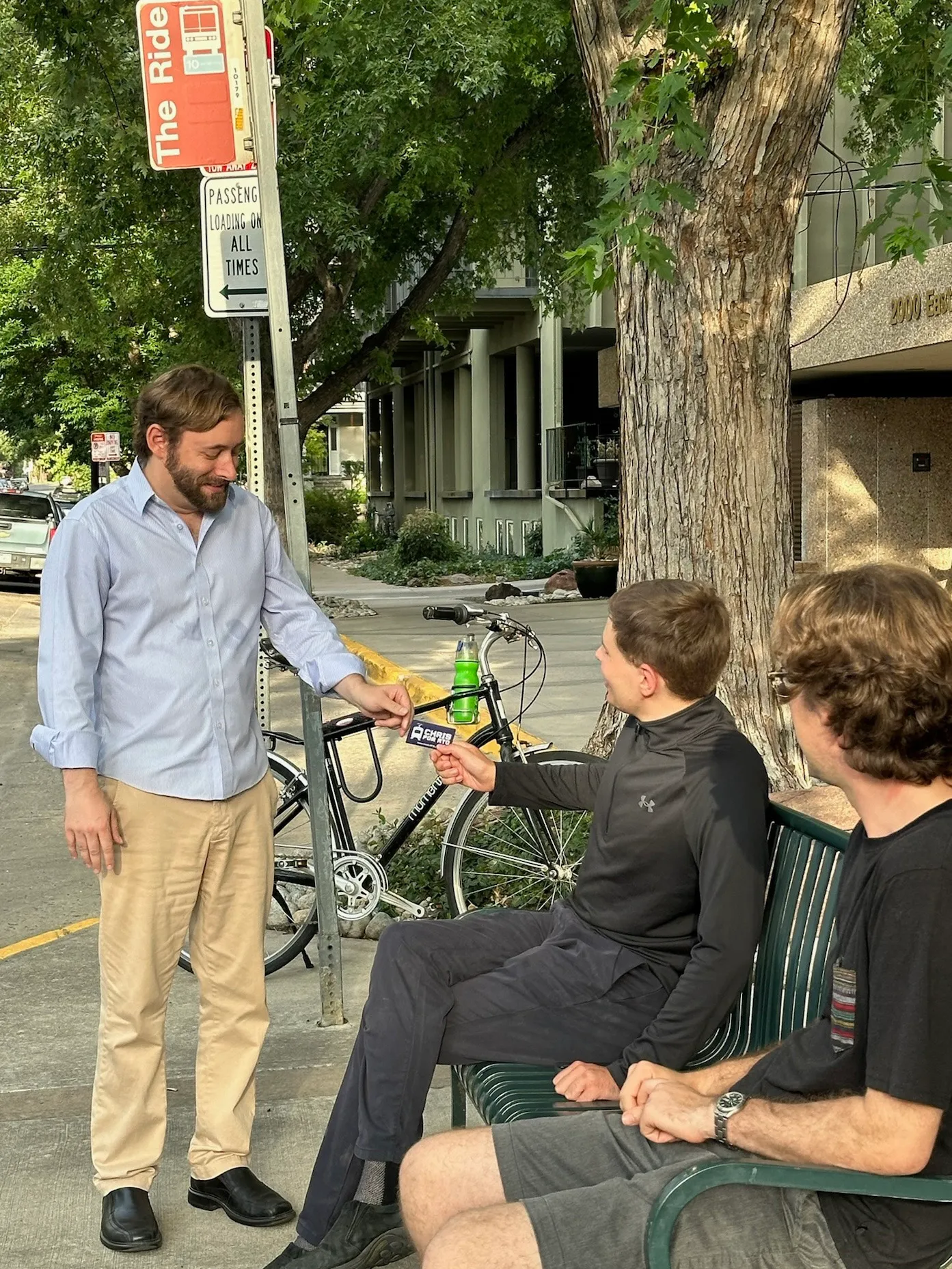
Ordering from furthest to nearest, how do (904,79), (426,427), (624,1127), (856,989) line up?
(426,427)
(904,79)
(624,1127)
(856,989)

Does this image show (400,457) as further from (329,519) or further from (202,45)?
(202,45)

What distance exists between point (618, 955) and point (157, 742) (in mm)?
1141

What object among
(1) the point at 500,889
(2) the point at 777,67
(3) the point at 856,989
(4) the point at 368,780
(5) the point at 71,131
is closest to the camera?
(3) the point at 856,989

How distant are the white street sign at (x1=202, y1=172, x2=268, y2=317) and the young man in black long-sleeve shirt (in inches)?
86.3

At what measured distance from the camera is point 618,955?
317 cm

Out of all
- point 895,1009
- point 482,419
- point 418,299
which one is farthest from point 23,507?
point 895,1009

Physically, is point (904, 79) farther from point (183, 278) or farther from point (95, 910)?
point (183, 278)

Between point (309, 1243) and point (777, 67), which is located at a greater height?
point (777, 67)

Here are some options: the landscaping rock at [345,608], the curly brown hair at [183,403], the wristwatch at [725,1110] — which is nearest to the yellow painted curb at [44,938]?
the curly brown hair at [183,403]

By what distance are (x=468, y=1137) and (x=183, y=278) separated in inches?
657

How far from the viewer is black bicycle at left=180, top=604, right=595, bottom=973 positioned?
5480 mm

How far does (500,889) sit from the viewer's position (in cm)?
570

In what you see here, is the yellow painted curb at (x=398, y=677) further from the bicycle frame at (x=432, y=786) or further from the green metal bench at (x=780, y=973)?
the green metal bench at (x=780, y=973)

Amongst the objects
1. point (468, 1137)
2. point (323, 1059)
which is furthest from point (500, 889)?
point (468, 1137)
